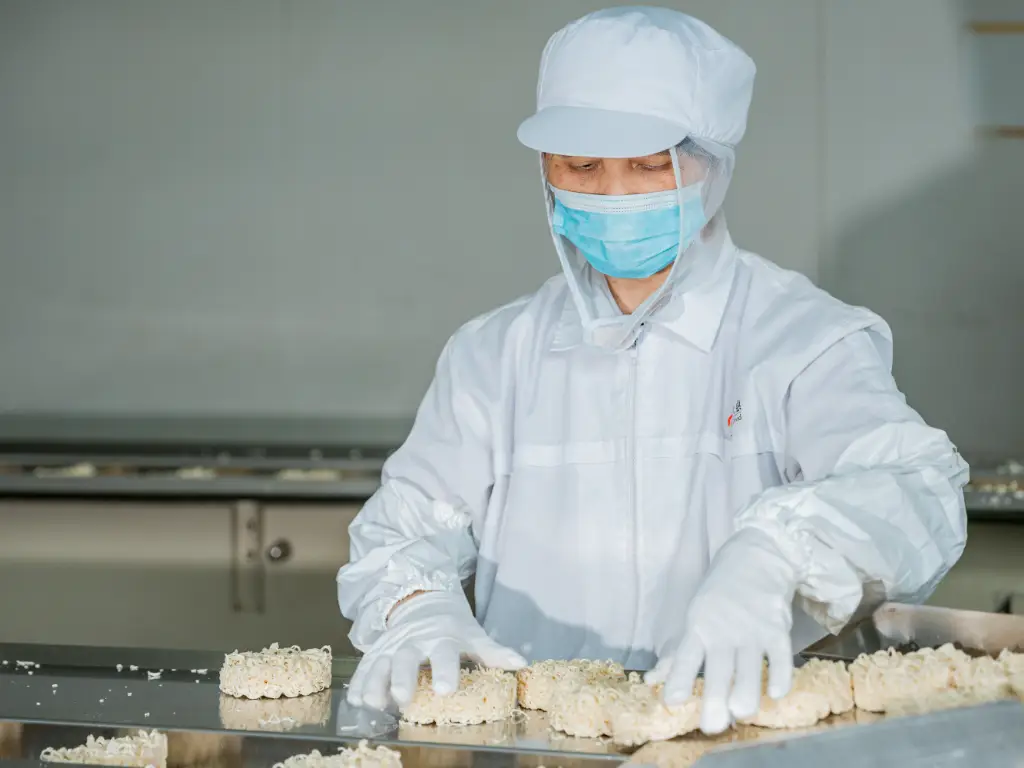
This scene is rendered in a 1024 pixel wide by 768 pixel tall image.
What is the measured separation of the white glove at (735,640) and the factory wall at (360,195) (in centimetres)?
263

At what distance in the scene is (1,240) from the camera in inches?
163

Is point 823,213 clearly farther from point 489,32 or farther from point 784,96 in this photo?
point 489,32

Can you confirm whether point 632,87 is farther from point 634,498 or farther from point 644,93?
point 634,498

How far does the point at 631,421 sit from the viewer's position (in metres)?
1.79

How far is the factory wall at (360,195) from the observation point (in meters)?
3.72

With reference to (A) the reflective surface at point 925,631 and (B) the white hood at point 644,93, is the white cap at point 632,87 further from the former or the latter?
(A) the reflective surface at point 925,631

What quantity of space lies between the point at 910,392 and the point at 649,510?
2.29 m

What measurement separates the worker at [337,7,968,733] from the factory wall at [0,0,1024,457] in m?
2.03

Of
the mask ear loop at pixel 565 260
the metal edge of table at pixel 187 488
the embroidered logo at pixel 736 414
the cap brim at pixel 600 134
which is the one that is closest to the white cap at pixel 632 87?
the cap brim at pixel 600 134

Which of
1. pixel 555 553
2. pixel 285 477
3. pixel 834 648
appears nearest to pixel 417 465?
pixel 555 553

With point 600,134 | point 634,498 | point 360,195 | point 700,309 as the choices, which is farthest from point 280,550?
point 600,134

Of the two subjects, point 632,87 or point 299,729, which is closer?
point 299,729

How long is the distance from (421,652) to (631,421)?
55 centimetres

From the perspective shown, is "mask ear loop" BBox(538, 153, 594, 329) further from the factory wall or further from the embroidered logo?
the factory wall
